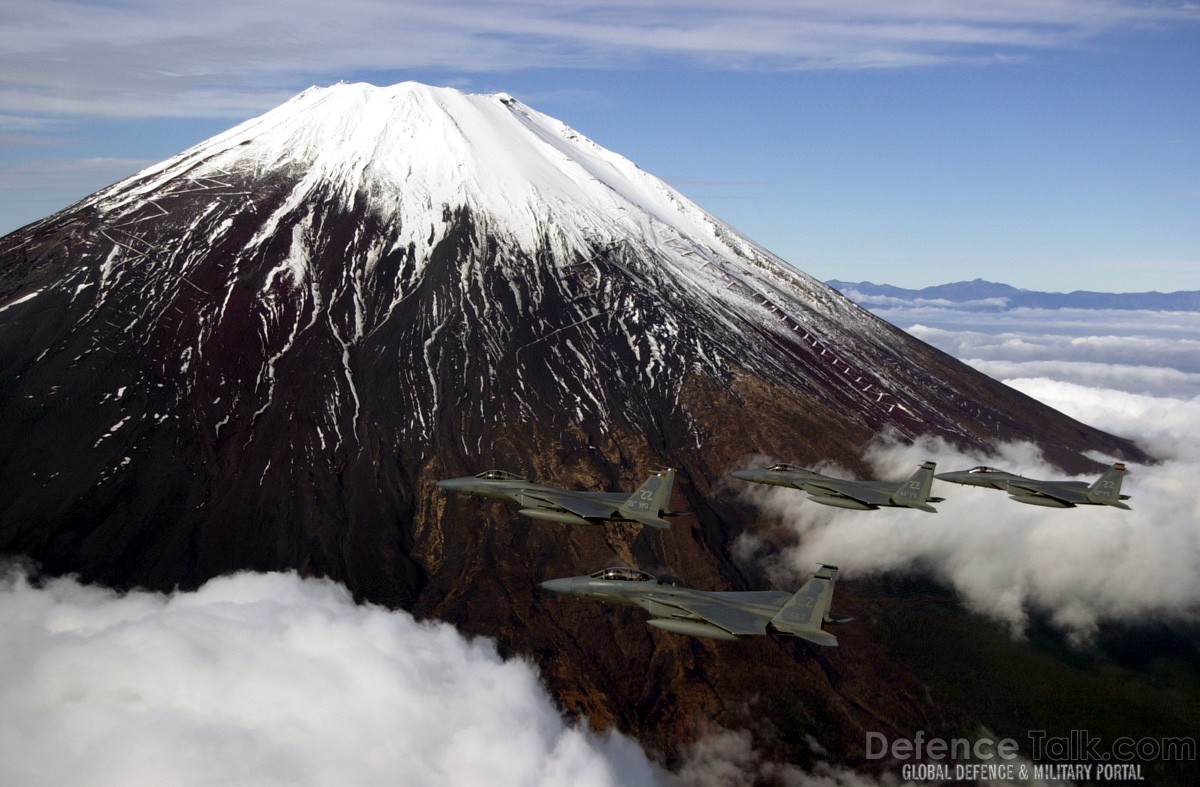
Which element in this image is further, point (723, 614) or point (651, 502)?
point (651, 502)

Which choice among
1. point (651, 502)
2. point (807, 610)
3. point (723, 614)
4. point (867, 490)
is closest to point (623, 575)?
point (651, 502)

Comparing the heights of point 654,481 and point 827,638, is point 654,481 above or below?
above

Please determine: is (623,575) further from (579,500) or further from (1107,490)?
(1107,490)

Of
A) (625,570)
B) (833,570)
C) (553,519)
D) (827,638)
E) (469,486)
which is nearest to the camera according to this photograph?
(827,638)

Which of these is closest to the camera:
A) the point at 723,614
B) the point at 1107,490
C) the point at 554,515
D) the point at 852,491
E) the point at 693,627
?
the point at 693,627

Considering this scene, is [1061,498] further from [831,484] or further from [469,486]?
[469,486]

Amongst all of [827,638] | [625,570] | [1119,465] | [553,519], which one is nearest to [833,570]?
[827,638]

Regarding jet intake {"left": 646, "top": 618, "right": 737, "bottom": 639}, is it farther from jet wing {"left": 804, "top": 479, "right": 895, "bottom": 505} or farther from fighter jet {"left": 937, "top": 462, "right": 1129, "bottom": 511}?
fighter jet {"left": 937, "top": 462, "right": 1129, "bottom": 511}

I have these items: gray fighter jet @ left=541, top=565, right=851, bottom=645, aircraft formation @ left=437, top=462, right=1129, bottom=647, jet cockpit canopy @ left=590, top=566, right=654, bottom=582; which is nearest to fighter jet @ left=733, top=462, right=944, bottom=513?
aircraft formation @ left=437, top=462, right=1129, bottom=647
